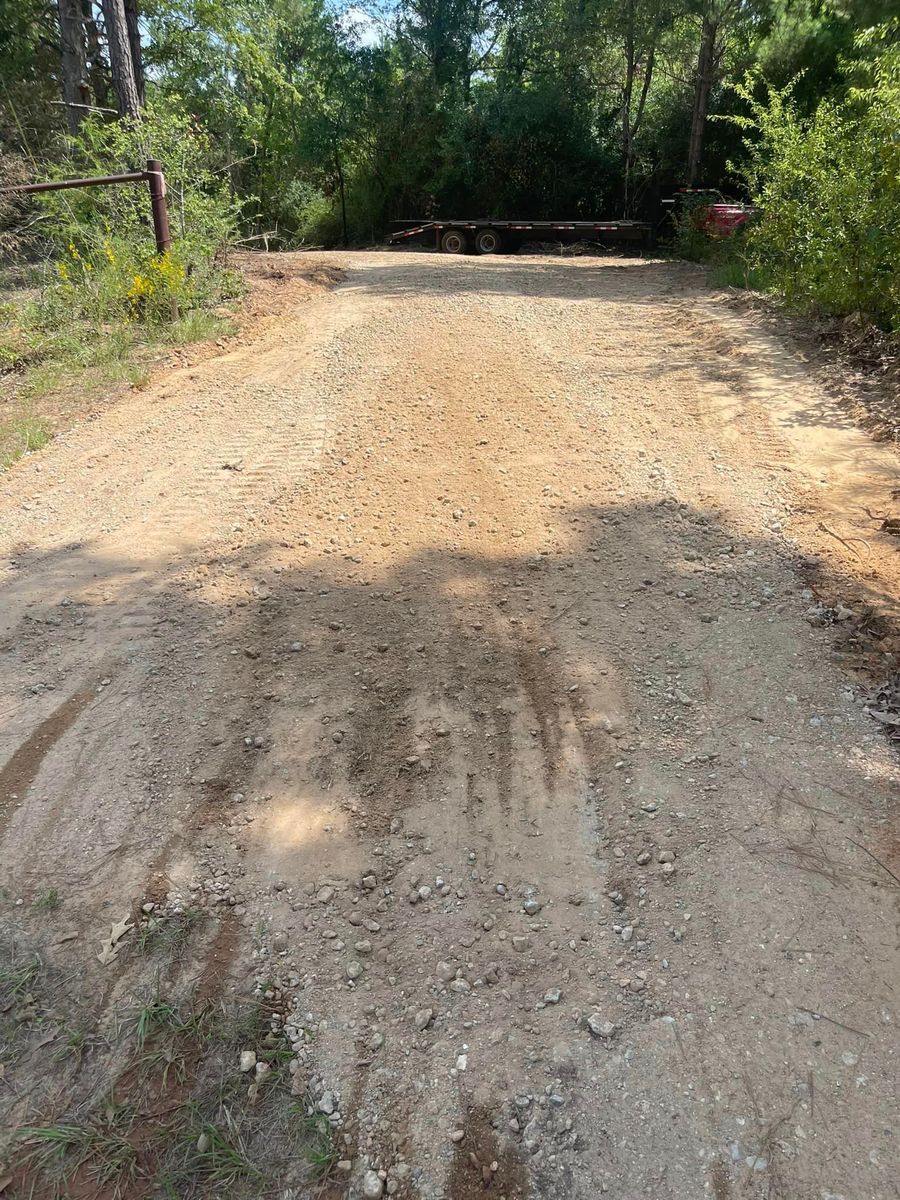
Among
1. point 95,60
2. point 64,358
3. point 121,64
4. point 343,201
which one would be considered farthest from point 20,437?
point 343,201

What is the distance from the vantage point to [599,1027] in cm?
214

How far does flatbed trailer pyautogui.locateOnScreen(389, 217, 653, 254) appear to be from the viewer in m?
18.5

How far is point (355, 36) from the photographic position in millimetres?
24797

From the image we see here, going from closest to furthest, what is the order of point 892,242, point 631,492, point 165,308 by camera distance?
point 631,492 → point 892,242 → point 165,308

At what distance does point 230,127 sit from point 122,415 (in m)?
19.8

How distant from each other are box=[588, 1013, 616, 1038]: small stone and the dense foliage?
869 cm

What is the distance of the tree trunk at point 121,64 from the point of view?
10.4 m

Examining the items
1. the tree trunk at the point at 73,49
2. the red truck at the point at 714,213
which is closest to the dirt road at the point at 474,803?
the red truck at the point at 714,213

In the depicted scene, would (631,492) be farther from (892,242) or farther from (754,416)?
(892,242)

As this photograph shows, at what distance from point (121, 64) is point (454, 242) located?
386 inches

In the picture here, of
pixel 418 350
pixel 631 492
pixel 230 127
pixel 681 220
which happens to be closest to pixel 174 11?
pixel 230 127

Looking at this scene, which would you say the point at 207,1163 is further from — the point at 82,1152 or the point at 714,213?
the point at 714,213

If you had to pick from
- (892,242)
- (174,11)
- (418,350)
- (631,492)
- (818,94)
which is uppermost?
(174,11)

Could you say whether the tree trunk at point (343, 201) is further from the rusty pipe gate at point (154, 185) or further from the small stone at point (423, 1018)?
the small stone at point (423, 1018)
